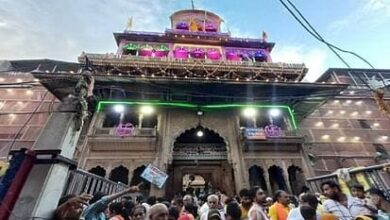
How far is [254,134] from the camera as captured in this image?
43.5 ft

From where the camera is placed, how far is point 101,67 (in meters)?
17.1

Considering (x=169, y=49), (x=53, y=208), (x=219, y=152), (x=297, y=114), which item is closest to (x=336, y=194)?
(x=53, y=208)

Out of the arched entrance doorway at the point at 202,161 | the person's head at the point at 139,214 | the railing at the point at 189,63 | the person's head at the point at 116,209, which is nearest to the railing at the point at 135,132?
the arched entrance doorway at the point at 202,161

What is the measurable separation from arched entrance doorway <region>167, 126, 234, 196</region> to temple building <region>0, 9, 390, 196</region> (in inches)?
2.7

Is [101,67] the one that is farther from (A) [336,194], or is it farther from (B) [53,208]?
(A) [336,194]

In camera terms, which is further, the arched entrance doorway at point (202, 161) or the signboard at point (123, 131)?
the arched entrance doorway at point (202, 161)

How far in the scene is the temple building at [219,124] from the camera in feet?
42.5

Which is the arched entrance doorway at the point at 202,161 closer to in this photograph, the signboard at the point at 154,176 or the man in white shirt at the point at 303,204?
the signboard at the point at 154,176

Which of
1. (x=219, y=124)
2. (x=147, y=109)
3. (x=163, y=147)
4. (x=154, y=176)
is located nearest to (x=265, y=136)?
(x=219, y=124)

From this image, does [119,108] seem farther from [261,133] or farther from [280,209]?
[280,209]

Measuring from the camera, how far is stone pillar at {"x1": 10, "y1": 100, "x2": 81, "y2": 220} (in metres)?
3.09

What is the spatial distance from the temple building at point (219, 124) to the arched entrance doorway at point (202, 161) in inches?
2.7

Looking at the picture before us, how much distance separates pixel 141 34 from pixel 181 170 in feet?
45.8

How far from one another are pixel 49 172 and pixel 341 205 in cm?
496
